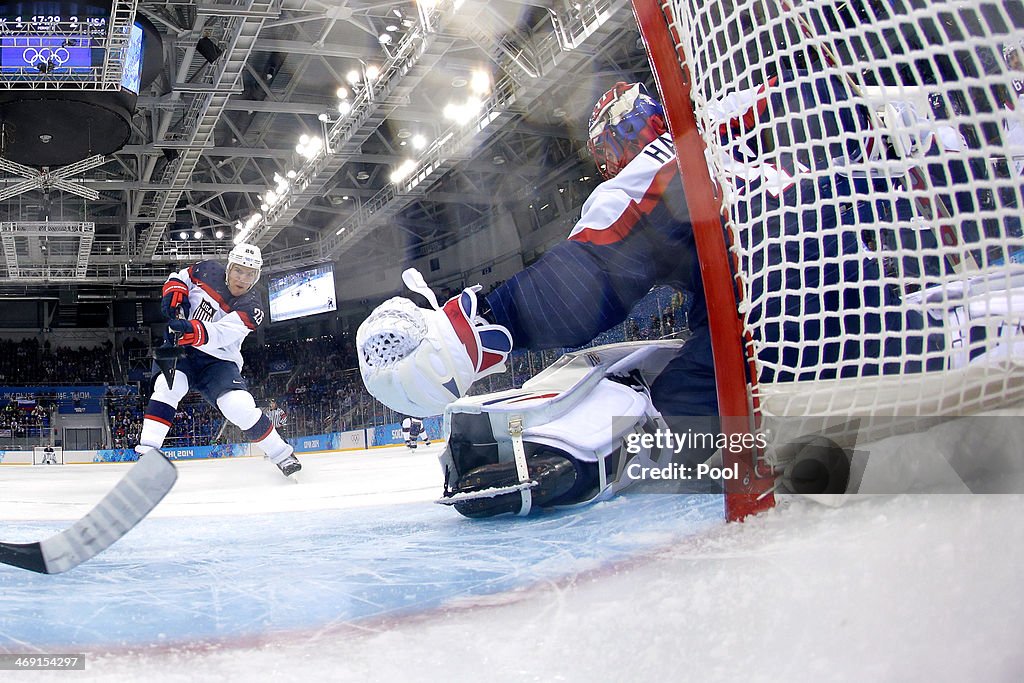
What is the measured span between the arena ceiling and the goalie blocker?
118cm

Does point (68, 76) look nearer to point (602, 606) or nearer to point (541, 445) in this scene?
point (541, 445)

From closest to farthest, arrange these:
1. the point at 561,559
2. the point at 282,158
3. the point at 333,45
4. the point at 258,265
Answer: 1. the point at 561,559
2. the point at 258,265
3. the point at 282,158
4. the point at 333,45

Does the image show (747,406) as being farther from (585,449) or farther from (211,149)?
(211,149)

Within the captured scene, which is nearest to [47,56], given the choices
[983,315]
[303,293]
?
[303,293]

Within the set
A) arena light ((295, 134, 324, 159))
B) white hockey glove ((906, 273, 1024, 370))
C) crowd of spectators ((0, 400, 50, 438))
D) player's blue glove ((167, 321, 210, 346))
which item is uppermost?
arena light ((295, 134, 324, 159))

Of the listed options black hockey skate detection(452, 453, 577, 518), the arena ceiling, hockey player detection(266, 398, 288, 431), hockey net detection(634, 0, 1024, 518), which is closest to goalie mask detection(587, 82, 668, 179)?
hockey net detection(634, 0, 1024, 518)

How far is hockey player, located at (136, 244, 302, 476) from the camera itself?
1.14 meters

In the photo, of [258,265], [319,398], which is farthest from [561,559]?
[319,398]

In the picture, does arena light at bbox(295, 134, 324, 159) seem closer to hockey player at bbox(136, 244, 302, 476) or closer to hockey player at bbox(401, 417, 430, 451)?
hockey player at bbox(136, 244, 302, 476)

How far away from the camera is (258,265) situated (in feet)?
3.94

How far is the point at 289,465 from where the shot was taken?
48.6 inches

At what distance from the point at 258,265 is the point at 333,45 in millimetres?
1753

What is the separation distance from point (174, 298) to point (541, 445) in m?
0.84

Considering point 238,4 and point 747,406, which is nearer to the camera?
point 747,406
